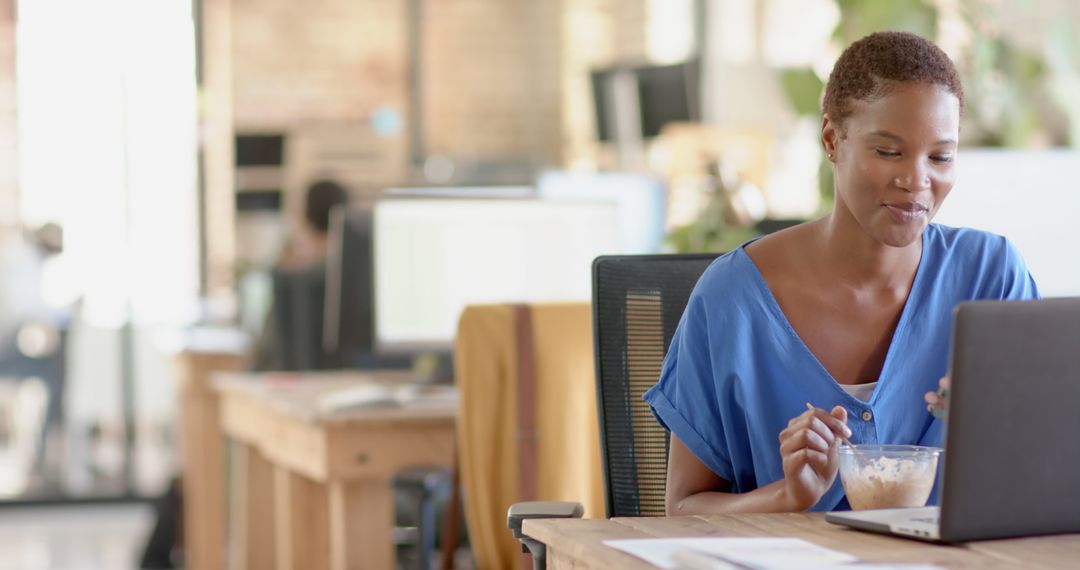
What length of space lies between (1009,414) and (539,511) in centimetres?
70

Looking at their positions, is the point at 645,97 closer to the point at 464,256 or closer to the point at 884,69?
the point at 464,256

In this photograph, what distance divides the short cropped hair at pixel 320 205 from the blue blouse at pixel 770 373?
10.8 feet

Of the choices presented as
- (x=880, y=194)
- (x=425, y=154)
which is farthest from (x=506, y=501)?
(x=425, y=154)

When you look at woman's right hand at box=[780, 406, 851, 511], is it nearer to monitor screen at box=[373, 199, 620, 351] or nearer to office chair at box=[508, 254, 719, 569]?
office chair at box=[508, 254, 719, 569]

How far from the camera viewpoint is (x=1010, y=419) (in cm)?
124

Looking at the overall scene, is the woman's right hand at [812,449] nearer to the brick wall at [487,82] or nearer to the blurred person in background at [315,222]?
the blurred person in background at [315,222]

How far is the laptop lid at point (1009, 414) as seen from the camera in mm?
1220

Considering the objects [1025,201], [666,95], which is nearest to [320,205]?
[666,95]

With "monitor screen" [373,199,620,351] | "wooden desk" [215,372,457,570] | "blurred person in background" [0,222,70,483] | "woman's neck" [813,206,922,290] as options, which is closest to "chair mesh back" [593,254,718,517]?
"woman's neck" [813,206,922,290]

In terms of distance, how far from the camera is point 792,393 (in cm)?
161

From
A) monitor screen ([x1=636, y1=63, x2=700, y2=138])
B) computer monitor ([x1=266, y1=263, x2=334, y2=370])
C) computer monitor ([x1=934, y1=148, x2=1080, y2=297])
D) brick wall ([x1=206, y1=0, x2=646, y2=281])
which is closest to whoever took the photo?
computer monitor ([x1=934, y1=148, x2=1080, y2=297])

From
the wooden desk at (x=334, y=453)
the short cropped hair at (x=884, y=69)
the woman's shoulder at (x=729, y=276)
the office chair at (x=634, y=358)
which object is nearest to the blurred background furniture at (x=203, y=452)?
the wooden desk at (x=334, y=453)

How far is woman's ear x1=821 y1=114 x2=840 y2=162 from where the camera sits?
1.64 meters

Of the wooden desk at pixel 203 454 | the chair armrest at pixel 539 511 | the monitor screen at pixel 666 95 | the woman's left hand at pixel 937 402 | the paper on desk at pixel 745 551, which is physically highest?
the monitor screen at pixel 666 95
